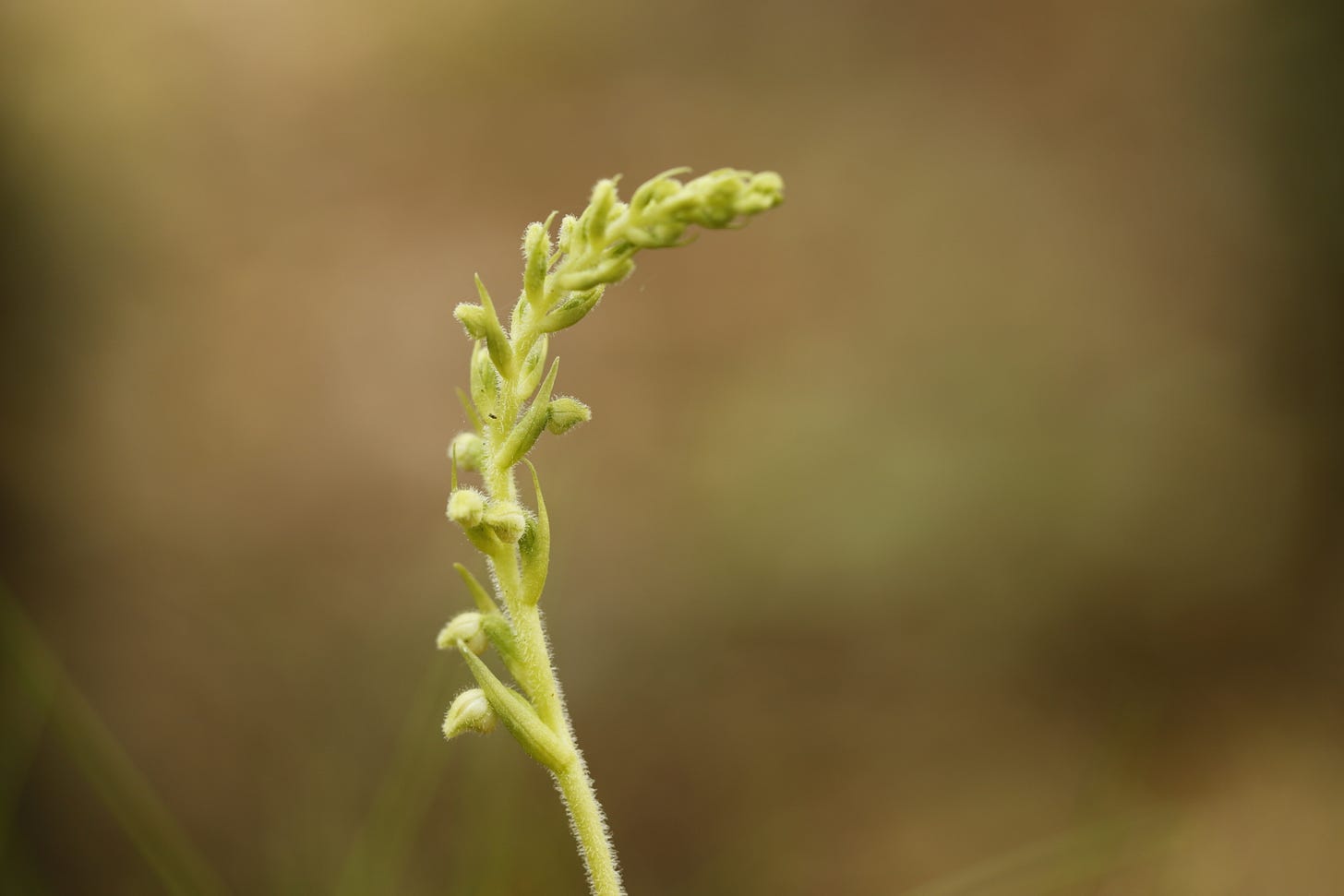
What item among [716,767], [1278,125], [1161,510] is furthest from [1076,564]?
[1278,125]

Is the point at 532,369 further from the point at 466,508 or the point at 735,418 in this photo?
the point at 735,418

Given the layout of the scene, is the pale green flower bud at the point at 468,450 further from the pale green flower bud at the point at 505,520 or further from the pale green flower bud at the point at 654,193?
the pale green flower bud at the point at 654,193

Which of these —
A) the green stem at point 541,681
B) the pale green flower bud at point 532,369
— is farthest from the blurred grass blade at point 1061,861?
the pale green flower bud at point 532,369

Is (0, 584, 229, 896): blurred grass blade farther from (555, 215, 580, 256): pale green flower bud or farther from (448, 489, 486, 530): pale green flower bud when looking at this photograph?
(555, 215, 580, 256): pale green flower bud

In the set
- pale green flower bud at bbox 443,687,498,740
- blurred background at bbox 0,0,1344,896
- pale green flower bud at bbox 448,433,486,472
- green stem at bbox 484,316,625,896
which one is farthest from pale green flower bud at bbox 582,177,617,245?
blurred background at bbox 0,0,1344,896

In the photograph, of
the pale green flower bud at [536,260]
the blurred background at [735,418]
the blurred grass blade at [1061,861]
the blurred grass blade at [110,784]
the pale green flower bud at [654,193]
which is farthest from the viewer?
the blurred background at [735,418]

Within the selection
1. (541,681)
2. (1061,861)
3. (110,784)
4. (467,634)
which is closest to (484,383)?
(467,634)

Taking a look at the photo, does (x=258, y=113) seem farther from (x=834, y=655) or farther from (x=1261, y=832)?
(x=1261, y=832)
